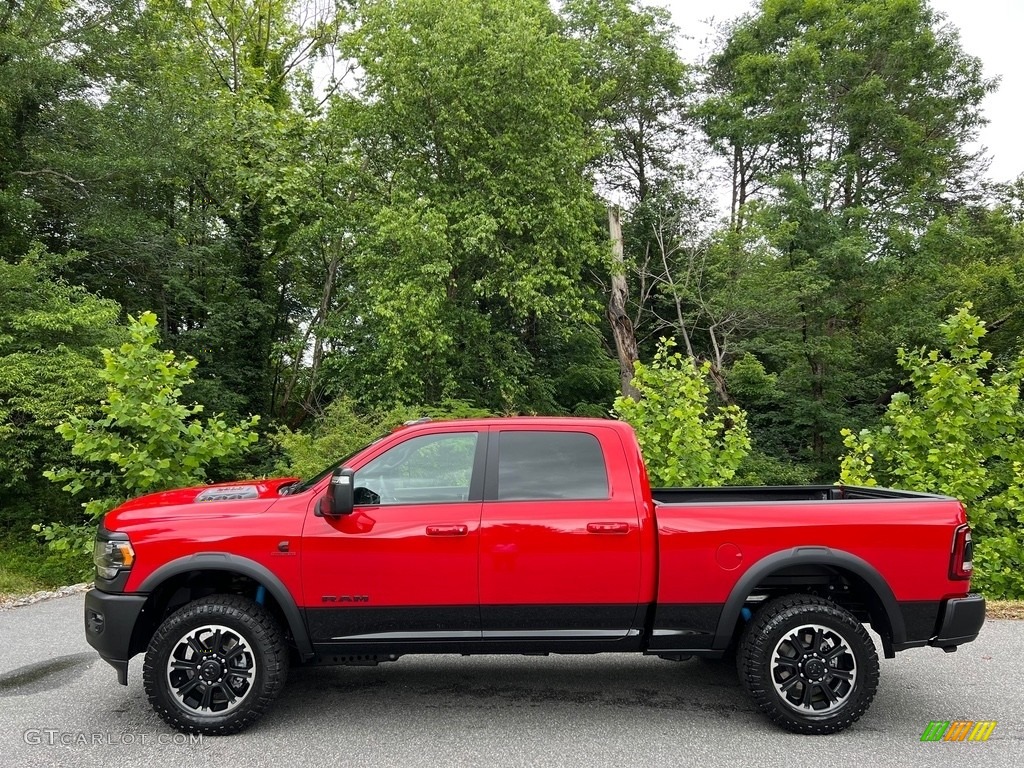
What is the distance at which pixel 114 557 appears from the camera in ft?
13.5

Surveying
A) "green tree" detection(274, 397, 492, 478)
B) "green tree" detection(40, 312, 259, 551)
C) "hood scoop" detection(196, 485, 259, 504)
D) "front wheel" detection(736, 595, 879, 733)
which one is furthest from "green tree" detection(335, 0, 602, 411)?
"front wheel" detection(736, 595, 879, 733)

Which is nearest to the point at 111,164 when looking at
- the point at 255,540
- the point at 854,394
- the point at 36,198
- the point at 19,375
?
the point at 36,198

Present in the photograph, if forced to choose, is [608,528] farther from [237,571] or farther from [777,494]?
[237,571]

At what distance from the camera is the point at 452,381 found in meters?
15.5

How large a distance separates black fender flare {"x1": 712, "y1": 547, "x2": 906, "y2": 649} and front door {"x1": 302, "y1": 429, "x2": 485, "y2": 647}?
4.88 feet

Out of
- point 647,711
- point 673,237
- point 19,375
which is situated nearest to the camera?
point 647,711

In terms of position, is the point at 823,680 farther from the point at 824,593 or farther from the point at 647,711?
the point at 647,711

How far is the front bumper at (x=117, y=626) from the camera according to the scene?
4.04m

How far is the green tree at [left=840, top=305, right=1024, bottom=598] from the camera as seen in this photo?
8453 millimetres

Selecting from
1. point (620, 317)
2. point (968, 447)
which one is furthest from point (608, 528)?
point (620, 317)

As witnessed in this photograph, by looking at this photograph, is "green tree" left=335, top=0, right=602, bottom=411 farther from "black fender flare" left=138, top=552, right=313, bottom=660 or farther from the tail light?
the tail light

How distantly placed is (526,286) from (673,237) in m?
7.61

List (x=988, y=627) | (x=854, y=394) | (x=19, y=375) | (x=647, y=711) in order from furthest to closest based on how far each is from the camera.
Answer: (x=854, y=394), (x=19, y=375), (x=988, y=627), (x=647, y=711)

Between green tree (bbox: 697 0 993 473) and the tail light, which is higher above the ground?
green tree (bbox: 697 0 993 473)
